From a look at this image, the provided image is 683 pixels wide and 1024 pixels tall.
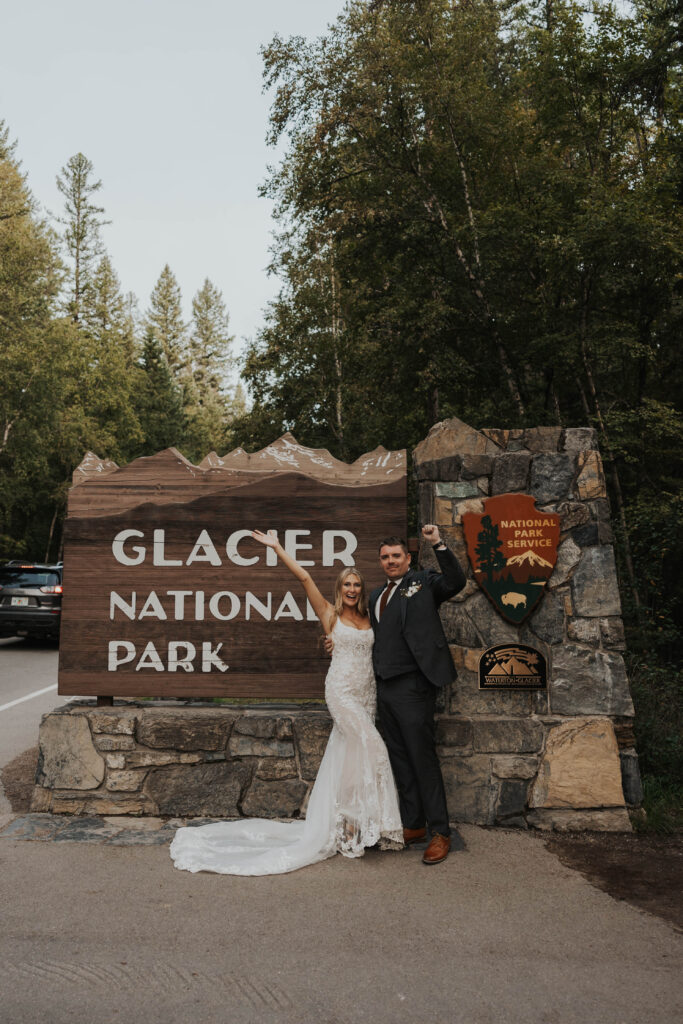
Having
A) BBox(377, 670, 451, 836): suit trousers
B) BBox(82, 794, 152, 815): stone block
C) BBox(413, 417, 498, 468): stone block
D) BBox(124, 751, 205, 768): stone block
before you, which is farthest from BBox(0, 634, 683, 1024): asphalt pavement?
BBox(413, 417, 498, 468): stone block

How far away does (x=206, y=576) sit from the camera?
19.1 feet

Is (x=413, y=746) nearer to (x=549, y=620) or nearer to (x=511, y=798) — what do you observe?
(x=511, y=798)

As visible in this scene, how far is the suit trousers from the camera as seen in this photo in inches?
191

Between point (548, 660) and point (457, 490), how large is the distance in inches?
50.6

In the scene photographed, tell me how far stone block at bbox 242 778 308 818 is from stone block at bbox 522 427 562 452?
275 centimetres

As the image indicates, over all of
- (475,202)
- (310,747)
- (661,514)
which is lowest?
(310,747)

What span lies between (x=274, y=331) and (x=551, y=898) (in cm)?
2413

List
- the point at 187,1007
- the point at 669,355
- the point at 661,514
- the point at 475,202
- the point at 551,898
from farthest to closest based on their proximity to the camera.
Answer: the point at 475,202 → the point at 669,355 → the point at 661,514 → the point at 551,898 → the point at 187,1007

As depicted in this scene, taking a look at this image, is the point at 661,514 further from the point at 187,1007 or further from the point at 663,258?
the point at 187,1007

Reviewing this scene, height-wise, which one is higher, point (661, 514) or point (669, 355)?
point (669, 355)

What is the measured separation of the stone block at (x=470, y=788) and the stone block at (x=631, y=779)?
2.78 ft

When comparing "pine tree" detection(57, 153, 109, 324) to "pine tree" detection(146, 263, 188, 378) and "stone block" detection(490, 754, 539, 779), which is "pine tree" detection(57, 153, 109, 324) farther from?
"stone block" detection(490, 754, 539, 779)

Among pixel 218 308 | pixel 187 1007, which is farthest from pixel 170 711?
pixel 218 308

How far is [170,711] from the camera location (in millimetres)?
5590
